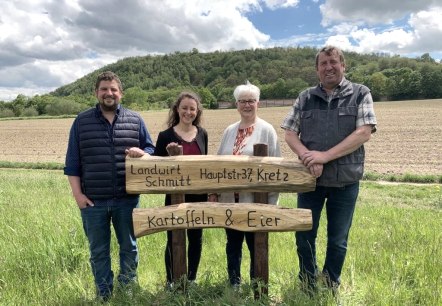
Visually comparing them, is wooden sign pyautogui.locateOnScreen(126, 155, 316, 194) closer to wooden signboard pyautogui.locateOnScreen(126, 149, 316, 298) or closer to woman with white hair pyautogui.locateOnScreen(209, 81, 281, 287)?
wooden signboard pyautogui.locateOnScreen(126, 149, 316, 298)

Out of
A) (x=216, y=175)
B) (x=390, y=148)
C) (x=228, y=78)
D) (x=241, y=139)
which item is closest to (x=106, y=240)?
(x=216, y=175)

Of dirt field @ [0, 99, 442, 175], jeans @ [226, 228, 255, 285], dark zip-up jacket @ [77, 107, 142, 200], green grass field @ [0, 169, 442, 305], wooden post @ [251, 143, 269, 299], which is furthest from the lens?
dirt field @ [0, 99, 442, 175]

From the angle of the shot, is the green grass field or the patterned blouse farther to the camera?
the patterned blouse

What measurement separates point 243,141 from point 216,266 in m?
1.45

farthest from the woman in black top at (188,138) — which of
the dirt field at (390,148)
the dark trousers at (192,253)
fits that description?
the dirt field at (390,148)

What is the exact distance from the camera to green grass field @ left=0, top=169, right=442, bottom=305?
9.83ft

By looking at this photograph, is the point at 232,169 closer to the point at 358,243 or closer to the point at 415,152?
the point at 358,243

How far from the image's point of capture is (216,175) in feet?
9.99

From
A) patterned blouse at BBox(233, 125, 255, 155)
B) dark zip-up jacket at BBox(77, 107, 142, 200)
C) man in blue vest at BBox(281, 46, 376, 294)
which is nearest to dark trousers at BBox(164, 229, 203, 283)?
dark zip-up jacket at BBox(77, 107, 142, 200)

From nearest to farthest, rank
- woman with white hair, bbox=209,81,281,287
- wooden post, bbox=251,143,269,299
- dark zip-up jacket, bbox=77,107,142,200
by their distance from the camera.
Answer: wooden post, bbox=251,143,269,299
dark zip-up jacket, bbox=77,107,142,200
woman with white hair, bbox=209,81,281,287

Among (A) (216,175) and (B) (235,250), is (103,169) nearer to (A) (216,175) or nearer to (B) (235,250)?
(A) (216,175)

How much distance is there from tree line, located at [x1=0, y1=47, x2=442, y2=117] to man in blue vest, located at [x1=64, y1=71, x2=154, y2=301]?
48.8 m

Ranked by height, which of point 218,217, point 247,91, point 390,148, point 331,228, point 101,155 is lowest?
point 390,148

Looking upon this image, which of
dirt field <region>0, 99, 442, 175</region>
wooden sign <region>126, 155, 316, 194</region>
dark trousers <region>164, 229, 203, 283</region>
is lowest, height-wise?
dirt field <region>0, 99, 442, 175</region>
